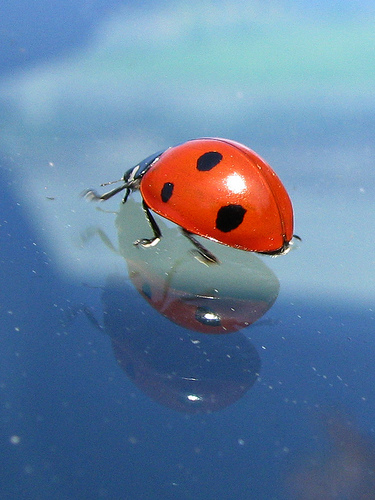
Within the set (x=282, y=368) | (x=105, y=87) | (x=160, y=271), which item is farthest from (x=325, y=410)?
(x=105, y=87)

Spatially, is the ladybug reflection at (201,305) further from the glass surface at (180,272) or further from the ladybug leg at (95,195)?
the ladybug leg at (95,195)

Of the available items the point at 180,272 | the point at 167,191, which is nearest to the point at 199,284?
the point at 180,272

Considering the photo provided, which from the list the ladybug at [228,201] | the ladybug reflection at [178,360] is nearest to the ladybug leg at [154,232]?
the ladybug at [228,201]

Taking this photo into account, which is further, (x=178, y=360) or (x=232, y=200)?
(x=232, y=200)

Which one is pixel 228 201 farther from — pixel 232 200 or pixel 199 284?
pixel 199 284

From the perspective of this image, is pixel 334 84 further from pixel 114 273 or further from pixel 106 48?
pixel 114 273
